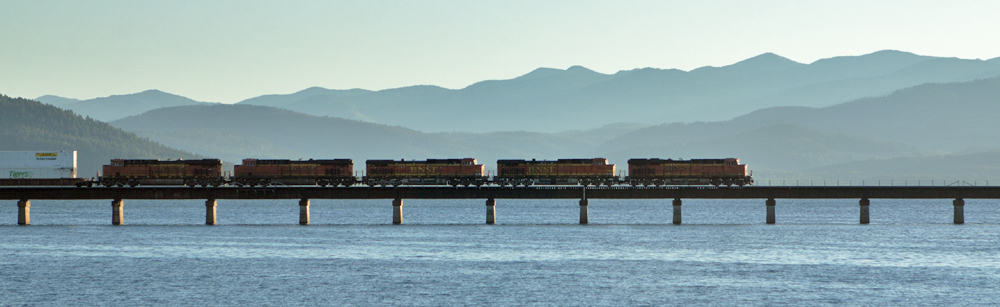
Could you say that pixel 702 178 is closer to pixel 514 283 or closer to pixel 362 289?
pixel 514 283

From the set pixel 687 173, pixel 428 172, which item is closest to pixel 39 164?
pixel 428 172

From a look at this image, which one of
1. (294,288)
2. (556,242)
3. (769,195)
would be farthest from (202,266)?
(769,195)

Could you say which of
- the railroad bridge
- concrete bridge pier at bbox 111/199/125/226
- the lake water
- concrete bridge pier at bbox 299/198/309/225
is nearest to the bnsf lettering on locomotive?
the lake water

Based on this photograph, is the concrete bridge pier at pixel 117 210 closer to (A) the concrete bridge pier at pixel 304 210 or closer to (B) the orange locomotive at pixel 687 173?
(A) the concrete bridge pier at pixel 304 210

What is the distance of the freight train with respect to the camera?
10112 cm

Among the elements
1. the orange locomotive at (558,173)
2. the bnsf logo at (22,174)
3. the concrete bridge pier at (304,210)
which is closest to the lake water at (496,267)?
the concrete bridge pier at (304,210)

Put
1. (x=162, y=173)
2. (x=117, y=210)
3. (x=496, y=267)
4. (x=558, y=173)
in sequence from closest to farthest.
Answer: (x=496, y=267) < (x=117, y=210) < (x=162, y=173) < (x=558, y=173)

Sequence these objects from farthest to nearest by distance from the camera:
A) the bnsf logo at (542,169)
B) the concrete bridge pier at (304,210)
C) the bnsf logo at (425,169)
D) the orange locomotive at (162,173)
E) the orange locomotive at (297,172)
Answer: the bnsf logo at (542,169) < the bnsf logo at (425,169) < the orange locomotive at (297,172) < the orange locomotive at (162,173) < the concrete bridge pier at (304,210)

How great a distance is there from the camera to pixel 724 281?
206 feet

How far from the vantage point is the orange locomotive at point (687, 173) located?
101 meters

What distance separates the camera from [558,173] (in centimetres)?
10444

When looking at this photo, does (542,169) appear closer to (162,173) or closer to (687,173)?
(687,173)

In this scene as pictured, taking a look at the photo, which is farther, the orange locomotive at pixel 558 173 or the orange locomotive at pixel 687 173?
the orange locomotive at pixel 558 173

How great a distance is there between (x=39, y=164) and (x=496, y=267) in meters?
60.9
